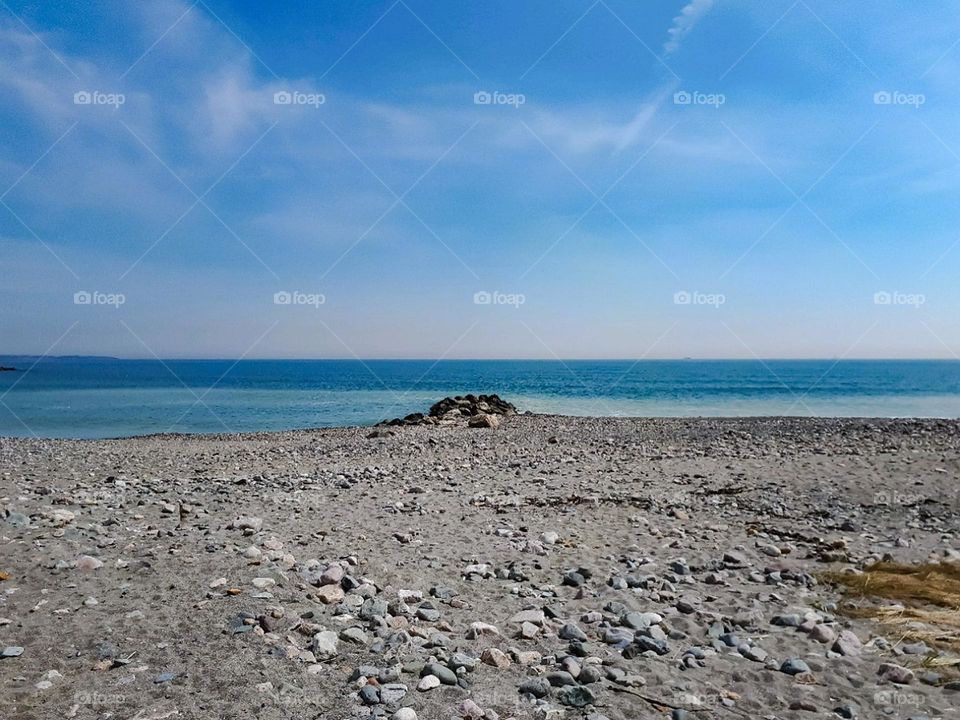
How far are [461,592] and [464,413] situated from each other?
23.7 m

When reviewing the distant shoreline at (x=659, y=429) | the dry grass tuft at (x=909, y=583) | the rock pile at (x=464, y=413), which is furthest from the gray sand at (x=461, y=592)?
the rock pile at (x=464, y=413)

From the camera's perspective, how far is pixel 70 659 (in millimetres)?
4426

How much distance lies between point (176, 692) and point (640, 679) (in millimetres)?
3092

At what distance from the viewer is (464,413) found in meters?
29.7

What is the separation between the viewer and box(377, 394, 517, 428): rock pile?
25891mm

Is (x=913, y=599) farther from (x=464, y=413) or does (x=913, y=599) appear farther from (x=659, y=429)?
(x=464, y=413)

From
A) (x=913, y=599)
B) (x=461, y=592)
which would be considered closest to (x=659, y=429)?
(x=913, y=599)

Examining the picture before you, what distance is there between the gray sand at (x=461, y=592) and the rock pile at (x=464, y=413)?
12771 millimetres

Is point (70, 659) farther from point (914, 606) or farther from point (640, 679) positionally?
point (914, 606)

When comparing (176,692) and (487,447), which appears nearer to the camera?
(176,692)

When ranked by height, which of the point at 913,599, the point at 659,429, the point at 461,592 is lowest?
the point at 913,599

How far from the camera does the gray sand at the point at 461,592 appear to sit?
4.14 m

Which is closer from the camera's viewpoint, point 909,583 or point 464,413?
point 909,583

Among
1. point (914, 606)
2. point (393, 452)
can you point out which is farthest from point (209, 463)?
point (914, 606)
